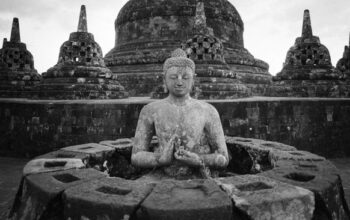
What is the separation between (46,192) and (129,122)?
4.52 meters

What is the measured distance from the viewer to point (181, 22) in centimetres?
1232

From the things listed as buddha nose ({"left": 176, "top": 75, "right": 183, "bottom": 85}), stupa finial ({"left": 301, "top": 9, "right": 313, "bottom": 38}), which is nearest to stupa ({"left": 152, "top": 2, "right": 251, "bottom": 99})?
stupa finial ({"left": 301, "top": 9, "right": 313, "bottom": 38})

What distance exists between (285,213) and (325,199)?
0.45 meters

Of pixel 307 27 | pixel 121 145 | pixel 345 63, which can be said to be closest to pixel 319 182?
pixel 121 145

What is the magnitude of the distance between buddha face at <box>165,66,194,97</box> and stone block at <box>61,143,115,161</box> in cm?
134

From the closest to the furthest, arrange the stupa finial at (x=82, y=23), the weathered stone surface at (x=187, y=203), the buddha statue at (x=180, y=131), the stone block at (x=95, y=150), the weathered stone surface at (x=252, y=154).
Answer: the weathered stone surface at (x=187, y=203) → the buddha statue at (x=180, y=131) → the stone block at (x=95, y=150) → the weathered stone surface at (x=252, y=154) → the stupa finial at (x=82, y=23)

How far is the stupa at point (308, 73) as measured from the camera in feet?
32.3

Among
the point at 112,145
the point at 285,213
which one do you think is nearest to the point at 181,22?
the point at 112,145

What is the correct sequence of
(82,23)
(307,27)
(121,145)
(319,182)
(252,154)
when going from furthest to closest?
(307,27), (82,23), (121,145), (252,154), (319,182)

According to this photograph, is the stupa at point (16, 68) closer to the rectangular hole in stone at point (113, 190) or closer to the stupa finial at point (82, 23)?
the stupa finial at point (82, 23)

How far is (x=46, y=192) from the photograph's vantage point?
85.1 inches

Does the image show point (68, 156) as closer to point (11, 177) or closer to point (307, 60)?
point (11, 177)

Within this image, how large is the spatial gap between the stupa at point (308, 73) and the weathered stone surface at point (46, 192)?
9.04 meters

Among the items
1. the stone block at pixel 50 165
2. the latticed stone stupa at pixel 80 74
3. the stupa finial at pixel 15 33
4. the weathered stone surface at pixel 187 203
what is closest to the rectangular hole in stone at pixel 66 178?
the stone block at pixel 50 165
